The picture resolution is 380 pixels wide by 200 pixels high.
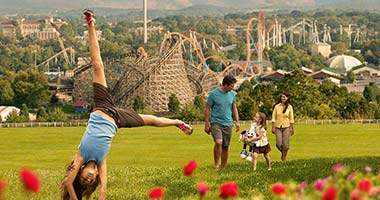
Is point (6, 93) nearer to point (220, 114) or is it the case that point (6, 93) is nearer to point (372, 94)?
point (372, 94)

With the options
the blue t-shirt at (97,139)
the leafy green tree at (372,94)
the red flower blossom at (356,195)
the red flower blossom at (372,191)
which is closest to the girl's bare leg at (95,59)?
the blue t-shirt at (97,139)

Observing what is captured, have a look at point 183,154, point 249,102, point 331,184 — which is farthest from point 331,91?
point 331,184

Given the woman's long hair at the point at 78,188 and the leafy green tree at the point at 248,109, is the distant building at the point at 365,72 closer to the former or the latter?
the leafy green tree at the point at 248,109

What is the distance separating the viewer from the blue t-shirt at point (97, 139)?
8727 mm

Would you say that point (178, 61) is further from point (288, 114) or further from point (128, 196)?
point (128, 196)

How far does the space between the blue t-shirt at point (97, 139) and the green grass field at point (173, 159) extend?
1.58 metres

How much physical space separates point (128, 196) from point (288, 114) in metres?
6.85

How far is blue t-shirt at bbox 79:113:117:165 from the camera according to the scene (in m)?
8.73

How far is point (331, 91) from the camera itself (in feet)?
206

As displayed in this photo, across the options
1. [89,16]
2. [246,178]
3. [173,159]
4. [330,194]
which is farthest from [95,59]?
[173,159]

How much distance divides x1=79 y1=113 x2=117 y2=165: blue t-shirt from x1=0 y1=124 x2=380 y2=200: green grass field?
1.58 metres

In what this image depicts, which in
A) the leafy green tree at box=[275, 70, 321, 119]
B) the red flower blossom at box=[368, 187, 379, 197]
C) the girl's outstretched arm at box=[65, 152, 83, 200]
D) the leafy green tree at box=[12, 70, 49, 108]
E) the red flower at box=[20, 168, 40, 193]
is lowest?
the leafy green tree at box=[12, 70, 49, 108]

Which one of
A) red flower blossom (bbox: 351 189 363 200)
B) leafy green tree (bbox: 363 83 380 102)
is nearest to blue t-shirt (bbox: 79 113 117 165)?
red flower blossom (bbox: 351 189 363 200)

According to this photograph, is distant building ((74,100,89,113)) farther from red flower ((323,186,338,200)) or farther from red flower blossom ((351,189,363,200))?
red flower ((323,186,338,200))
